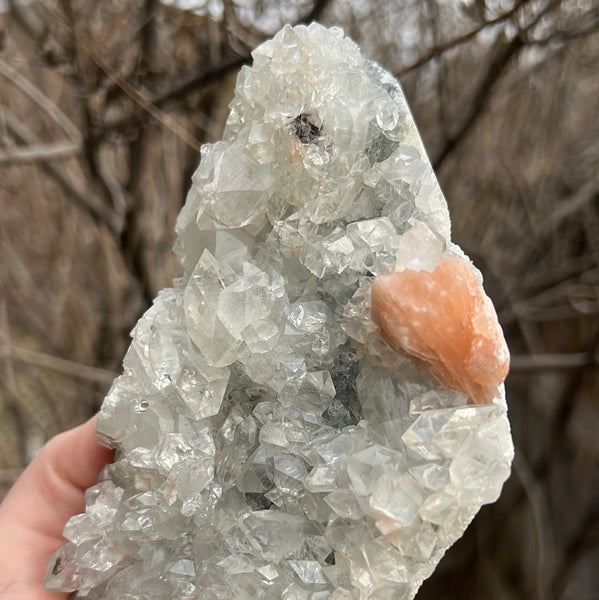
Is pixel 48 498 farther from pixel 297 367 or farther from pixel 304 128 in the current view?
pixel 304 128

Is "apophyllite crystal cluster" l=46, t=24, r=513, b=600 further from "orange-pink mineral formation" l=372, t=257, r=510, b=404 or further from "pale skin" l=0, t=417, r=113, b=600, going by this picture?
"pale skin" l=0, t=417, r=113, b=600

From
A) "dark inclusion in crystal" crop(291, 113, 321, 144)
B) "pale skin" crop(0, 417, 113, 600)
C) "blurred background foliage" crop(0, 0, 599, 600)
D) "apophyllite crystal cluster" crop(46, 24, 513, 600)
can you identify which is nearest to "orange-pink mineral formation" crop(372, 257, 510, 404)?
"apophyllite crystal cluster" crop(46, 24, 513, 600)

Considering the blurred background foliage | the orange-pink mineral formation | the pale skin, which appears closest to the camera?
the orange-pink mineral formation

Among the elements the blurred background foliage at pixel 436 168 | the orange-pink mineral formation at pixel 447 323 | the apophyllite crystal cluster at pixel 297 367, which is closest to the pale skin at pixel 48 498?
the apophyllite crystal cluster at pixel 297 367

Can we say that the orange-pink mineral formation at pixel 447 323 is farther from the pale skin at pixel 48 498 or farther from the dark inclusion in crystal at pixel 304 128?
the pale skin at pixel 48 498

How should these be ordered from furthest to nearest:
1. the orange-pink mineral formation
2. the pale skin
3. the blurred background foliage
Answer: the blurred background foliage < the pale skin < the orange-pink mineral formation

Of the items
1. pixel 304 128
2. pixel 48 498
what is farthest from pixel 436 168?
pixel 48 498

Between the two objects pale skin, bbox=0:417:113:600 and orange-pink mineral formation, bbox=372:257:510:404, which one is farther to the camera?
pale skin, bbox=0:417:113:600
